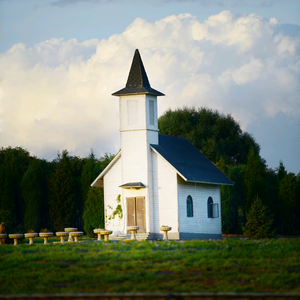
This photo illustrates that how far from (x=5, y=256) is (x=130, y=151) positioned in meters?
14.1

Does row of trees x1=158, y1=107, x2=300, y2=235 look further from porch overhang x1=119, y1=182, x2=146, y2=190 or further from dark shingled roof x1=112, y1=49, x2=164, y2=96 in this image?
dark shingled roof x1=112, y1=49, x2=164, y2=96

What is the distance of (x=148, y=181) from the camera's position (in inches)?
1172

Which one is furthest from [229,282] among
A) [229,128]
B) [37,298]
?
[229,128]

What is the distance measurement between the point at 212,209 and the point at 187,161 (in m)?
3.65

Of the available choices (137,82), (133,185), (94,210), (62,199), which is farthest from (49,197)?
(137,82)

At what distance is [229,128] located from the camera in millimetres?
66125

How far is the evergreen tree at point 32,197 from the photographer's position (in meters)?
36.5

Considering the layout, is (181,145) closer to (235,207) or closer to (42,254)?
(235,207)

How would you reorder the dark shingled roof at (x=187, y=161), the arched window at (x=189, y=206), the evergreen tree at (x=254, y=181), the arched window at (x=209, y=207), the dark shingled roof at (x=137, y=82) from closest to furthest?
the dark shingled roof at (x=187, y=161), the arched window at (x=189, y=206), the dark shingled roof at (x=137, y=82), the arched window at (x=209, y=207), the evergreen tree at (x=254, y=181)

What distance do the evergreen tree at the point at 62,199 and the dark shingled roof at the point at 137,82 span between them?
10401 millimetres

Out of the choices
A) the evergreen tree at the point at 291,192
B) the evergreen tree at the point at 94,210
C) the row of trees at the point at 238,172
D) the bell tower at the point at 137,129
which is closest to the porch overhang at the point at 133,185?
the bell tower at the point at 137,129

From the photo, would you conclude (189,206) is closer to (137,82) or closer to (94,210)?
(94,210)

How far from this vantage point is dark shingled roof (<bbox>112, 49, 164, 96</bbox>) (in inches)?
1195

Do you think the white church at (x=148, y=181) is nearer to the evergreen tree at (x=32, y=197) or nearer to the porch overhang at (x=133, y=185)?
the porch overhang at (x=133, y=185)
